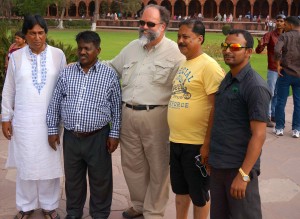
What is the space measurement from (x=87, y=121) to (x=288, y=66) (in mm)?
4047

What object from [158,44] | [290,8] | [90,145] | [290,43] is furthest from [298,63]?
[290,8]

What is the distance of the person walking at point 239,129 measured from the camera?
8.89ft

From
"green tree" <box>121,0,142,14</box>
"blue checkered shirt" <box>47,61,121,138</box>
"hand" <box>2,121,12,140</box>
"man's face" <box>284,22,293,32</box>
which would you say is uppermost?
"green tree" <box>121,0,142,14</box>

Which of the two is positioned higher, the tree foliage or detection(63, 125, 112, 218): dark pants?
the tree foliage

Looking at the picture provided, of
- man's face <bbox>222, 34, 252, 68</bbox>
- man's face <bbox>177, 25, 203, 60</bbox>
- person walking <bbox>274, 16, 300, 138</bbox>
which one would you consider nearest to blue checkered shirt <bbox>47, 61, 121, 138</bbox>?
man's face <bbox>177, 25, 203, 60</bbox>

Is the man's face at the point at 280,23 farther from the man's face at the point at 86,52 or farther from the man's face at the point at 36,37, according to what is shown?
the man's face at the point at 36,37

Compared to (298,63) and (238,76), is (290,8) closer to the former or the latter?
(298,63)

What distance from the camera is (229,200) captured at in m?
2.94

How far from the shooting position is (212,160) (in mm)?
2951

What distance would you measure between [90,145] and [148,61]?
83 centimetres

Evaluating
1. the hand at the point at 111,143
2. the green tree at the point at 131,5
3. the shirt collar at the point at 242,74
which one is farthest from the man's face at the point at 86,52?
the green tree at the point at 131,5

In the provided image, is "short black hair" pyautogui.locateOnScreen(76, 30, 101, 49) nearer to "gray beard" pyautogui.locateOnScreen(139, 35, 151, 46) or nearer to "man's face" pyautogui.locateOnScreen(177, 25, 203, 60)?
"gray beard" pyautogui.locateOnScreen(139, 35, 151, 46)

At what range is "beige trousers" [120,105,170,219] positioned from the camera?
372 centimetres

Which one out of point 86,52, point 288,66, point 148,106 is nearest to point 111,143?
point 148,106
